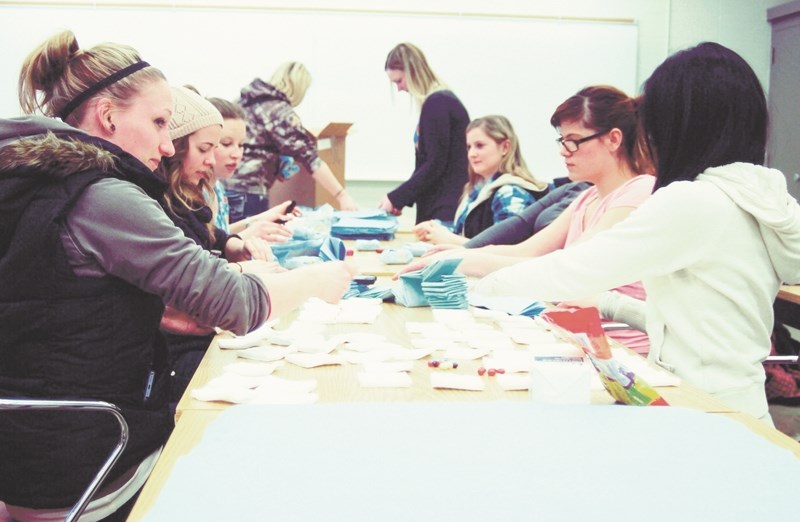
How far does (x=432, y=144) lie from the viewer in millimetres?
4090

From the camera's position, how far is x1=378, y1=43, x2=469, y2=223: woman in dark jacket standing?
4043 mm

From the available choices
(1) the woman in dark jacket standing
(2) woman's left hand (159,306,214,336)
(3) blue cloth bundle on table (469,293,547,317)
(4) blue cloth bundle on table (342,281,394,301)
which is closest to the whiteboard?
(1) the woman in dark jacket standing

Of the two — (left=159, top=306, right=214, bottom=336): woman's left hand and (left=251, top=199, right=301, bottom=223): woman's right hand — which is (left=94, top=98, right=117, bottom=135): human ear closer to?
(left=159, top=306, right=214, bottom=336): woman's left hand

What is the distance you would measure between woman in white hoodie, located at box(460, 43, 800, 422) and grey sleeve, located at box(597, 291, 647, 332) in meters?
0.39

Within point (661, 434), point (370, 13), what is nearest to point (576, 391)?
point (661, 434)

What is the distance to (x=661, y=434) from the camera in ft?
3.43

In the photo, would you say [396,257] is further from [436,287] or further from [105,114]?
[105,114]

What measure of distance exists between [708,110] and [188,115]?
143 centimetres

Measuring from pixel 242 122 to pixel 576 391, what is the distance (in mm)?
2086

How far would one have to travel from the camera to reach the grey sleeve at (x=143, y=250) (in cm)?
125

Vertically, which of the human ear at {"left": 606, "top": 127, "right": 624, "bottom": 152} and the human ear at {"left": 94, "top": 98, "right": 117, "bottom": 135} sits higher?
the human ear at {"left": 94, "top": 98, "right": 117, "bottom": 135}

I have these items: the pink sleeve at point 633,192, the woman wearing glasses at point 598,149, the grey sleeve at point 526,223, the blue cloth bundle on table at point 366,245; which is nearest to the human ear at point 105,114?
the woman wearing glasses at point 598,149

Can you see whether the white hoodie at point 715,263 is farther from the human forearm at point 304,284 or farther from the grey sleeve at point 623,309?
the human forearm at point 304,284

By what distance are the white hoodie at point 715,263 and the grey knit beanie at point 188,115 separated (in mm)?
1231
